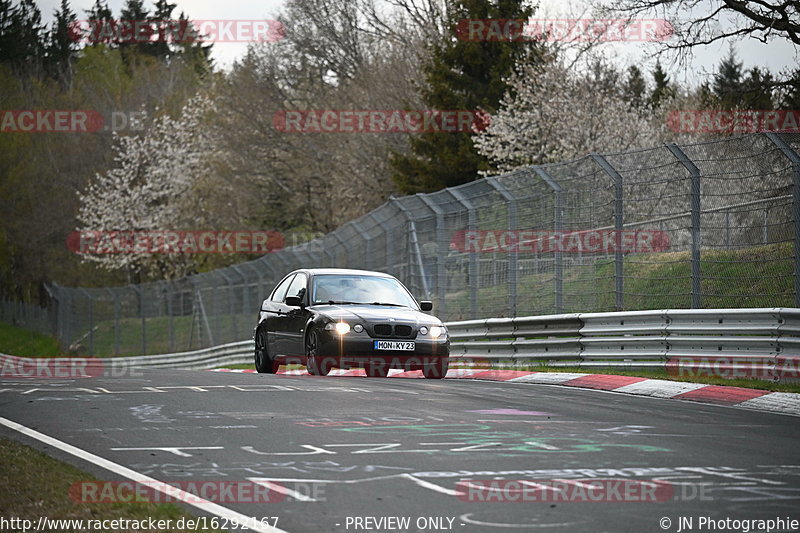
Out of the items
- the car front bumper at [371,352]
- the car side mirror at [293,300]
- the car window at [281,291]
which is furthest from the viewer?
the car window at [281,291]

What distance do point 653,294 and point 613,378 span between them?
1552 mm

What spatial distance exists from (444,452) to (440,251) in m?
13.2

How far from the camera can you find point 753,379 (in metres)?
13.1

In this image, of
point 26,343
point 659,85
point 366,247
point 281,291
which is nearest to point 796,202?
point 281,291

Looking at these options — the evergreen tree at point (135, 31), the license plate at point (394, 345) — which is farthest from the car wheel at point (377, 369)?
the evergreen tree at point (135, 31)

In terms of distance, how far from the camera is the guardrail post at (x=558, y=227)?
56.9 ft

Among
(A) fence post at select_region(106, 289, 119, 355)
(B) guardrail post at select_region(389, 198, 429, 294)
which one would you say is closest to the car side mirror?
(B) guardrail post at select_region(389, 198, 429, 294)

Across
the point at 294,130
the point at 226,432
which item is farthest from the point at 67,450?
the point at 294,130

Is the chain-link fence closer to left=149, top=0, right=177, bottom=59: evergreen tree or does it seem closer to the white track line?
the white track line

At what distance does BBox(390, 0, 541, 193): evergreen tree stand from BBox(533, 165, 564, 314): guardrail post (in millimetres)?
24220

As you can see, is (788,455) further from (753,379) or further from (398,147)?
(398,147)

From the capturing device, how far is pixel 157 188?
59.6m

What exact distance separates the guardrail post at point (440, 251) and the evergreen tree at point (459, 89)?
20.7 m

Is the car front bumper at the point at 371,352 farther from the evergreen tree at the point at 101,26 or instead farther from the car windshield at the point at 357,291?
the evergreen tree at the point at 101,26
